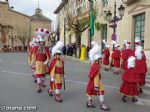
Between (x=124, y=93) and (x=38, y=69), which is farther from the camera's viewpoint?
(x=38, y=69)

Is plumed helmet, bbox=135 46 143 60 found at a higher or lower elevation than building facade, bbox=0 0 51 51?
lower

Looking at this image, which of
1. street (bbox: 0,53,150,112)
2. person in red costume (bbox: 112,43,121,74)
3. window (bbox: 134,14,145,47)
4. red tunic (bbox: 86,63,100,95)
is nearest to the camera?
street (bbox: 0,53,150,112)

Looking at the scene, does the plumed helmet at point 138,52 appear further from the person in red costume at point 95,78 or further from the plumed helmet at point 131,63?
the person in red costume at point 95,78

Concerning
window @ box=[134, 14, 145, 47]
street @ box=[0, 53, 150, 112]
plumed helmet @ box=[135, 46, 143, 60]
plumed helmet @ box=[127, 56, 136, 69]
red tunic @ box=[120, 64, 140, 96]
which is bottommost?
street @ box=[0, 53, 150, 112]

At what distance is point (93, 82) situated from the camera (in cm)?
973

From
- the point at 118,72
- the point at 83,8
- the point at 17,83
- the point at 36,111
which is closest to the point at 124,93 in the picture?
the point at 36,111

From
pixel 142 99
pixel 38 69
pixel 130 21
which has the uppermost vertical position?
pixel 130 21

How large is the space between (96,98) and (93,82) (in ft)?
Result: 4.53

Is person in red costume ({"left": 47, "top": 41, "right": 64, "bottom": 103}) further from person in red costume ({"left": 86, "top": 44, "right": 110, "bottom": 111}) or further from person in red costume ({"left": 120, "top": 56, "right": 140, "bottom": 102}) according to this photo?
person in red costume ({"left": 120, "top": 56, "right": 140, "bottom": 102})

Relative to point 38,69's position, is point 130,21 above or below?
above

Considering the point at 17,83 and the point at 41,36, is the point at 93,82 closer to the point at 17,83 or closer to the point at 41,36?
the point at 41,36

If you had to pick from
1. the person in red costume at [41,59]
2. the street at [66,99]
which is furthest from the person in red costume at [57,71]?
the person in red costume at [41,59]

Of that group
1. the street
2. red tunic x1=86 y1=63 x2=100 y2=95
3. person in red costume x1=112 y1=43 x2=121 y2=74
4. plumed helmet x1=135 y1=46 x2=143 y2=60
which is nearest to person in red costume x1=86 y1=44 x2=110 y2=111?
red tunic x1=86 y1=63 x2=100 y2=95

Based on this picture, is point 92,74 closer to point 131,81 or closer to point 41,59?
point 131,81
